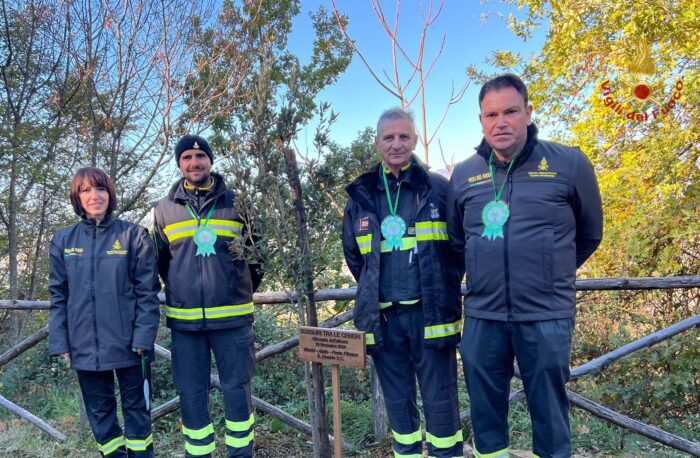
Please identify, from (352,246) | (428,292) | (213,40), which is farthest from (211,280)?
(213,40)

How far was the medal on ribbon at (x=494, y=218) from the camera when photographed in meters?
2.38

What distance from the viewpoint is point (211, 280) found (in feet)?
Answer: 9.97

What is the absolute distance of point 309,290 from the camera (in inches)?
119

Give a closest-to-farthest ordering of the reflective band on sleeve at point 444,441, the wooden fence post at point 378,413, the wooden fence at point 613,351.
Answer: the reflective band on sleeve at point 444,441 < the wooden fence at point 613,351 < the wooden fence post at point 378,413

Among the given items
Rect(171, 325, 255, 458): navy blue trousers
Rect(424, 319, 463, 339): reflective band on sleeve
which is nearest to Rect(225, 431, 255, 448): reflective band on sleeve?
Rect(171, 325, 255, 458): navy blue trousers

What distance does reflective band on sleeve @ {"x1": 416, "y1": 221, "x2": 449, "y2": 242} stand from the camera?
8.74 feet

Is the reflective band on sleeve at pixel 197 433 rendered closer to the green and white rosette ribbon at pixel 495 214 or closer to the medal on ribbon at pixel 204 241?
the medal on ribbon at pixel 204 241

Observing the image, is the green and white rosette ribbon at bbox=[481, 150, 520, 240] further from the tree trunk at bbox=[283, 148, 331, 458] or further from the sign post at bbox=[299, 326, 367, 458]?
the tree trunk at bbox=[283, 148, 331, 458]

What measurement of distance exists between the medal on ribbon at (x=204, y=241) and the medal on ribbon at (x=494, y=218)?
64.4 inches

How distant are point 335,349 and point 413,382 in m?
0.50

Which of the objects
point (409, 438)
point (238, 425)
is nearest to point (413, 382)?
point (409, 438)

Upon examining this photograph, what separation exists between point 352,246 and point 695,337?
367 centimetres

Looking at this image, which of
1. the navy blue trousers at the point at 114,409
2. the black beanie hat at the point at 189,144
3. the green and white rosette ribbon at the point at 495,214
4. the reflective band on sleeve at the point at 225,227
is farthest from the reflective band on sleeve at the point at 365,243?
the navy blue trousers at the point at 114,409

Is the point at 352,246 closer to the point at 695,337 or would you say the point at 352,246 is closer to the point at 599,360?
the point at 599,360
